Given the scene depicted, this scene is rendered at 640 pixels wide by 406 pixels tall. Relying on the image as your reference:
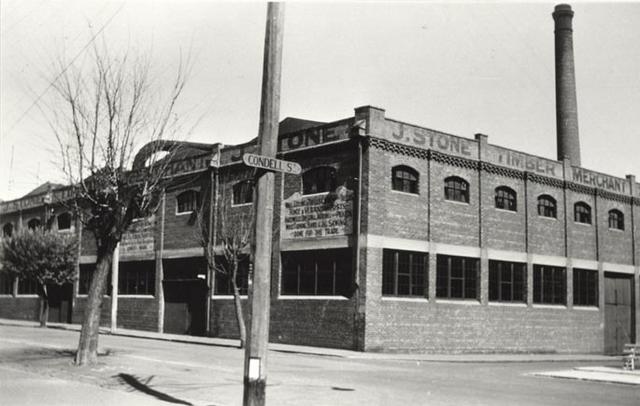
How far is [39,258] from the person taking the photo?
35.1m

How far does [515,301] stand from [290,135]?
39.3 feet

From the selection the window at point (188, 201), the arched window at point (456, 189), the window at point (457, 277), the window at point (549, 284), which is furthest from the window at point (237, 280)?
the window at point (549, 284)

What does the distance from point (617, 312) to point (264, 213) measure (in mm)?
30472

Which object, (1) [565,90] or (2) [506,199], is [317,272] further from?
(1) [565,90]

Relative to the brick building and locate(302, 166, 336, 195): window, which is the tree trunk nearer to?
the brick building

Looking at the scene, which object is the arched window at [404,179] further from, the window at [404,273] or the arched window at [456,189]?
the window at [404,273]

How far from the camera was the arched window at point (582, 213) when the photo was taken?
32.8 metres

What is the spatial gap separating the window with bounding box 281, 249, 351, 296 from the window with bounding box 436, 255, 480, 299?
395cm

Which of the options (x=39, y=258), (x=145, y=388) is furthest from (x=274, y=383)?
(x=39, y=258)

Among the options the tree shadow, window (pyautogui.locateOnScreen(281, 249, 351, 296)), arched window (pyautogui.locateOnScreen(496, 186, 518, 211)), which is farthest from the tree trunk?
arched window (pyautogui.locateOnScreen(496, 186, 518, 211))

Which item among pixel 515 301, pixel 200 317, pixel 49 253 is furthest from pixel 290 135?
pixel 49 253

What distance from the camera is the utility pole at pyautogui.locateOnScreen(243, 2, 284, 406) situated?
8875mm

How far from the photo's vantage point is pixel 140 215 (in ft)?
55.3

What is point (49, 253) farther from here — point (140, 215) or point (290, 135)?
point (140, 215)
